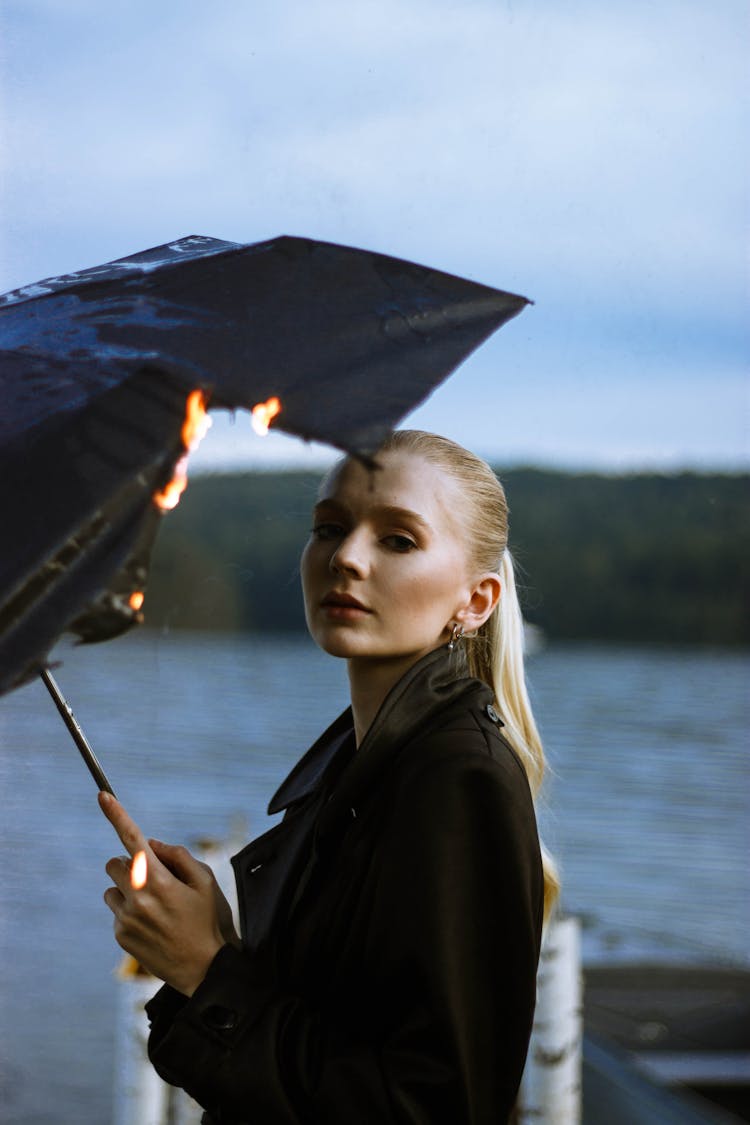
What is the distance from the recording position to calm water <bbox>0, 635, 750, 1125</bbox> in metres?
6.92

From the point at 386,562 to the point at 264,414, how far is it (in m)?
0.37

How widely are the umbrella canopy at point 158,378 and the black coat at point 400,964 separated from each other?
0.40 metres

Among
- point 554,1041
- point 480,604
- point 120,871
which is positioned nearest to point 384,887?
point 120,871

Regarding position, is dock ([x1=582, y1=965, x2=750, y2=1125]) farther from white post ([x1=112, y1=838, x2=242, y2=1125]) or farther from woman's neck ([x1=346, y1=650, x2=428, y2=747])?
woman's neck ([x1=346, y1=650, x2=428, y2=747])

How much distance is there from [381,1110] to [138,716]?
90.5ft

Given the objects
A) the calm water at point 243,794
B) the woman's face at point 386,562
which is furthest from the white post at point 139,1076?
the woman's face at point 386,562

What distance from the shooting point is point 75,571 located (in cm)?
119

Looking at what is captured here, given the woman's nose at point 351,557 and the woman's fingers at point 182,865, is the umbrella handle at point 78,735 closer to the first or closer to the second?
the woman's fingers at point 182,865

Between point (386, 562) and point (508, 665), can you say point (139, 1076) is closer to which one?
point (508, 665)

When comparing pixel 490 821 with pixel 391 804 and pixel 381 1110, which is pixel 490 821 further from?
pixel 381 1110

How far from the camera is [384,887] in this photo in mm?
1361

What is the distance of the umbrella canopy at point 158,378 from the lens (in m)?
1.19

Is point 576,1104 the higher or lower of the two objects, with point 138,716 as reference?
higher

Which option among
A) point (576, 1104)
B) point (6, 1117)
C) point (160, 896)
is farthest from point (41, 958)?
point (160, 896)
